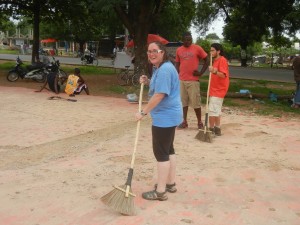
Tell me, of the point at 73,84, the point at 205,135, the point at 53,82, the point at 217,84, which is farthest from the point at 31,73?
the point at 205,135

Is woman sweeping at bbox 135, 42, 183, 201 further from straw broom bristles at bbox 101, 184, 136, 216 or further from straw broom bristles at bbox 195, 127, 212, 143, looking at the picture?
straw broom bristles at bbox 195, 127, 212, 143

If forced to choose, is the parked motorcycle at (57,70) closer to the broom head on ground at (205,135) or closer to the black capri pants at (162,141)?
the broom head on ground at (205,135)

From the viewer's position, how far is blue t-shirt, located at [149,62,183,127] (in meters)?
3.98

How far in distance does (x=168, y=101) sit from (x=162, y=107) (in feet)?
0.27

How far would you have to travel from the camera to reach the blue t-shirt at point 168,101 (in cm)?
398

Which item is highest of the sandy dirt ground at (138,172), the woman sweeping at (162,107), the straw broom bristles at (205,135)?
the woman sweeping at (162,107)

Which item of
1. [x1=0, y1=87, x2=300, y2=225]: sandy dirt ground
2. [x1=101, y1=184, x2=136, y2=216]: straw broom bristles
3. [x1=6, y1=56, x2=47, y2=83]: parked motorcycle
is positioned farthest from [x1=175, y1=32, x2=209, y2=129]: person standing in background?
[x1=6, y1=56, x2=47, y2=83]: parked motorcycle

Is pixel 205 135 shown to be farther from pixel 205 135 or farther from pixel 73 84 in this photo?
pixel 73 84

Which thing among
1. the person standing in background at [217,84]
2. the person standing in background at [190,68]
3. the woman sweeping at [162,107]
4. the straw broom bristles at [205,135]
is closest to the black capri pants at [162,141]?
the woman sweeping at [162,107]

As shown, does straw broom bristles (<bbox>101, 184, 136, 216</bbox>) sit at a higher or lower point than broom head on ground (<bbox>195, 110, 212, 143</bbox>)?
lower

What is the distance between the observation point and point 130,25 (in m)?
15.0

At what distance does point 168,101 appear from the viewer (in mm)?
4074

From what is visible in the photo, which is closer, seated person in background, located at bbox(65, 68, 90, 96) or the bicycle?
seated person in background, located at bbox(65, 68, 90, 96)

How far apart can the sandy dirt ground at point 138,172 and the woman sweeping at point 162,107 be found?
0.41 m
